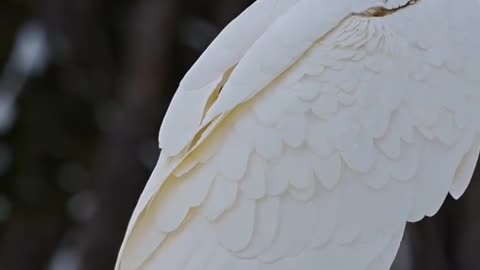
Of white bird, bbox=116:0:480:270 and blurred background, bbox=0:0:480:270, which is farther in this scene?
blurred background, bbox=0:0:480:270

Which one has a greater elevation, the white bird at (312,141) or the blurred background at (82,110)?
the white bird at (312,141)

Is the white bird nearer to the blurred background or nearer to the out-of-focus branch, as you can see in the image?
the blurred background

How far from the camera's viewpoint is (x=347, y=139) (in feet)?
10.9

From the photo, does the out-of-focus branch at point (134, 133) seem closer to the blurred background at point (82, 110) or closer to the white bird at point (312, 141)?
the blurred background at point (82, 110)

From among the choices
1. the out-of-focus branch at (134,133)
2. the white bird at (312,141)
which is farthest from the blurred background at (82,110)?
the white bird at (312,141)

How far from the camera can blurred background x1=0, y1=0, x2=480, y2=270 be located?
25.9ft

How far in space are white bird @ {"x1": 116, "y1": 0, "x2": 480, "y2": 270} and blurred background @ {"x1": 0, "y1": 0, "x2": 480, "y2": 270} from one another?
13.1 ft

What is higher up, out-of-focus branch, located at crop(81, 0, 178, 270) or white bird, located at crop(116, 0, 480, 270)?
white bird, located at crop(116, 0, 480, 270)

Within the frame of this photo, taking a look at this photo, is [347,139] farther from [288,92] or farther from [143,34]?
[143,34]

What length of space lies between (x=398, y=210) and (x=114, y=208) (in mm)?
4559

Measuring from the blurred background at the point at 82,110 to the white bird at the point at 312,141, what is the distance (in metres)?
4.00

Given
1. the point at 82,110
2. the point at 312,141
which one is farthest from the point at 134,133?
the point at 312,141

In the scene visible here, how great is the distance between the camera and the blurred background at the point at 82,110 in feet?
25.9

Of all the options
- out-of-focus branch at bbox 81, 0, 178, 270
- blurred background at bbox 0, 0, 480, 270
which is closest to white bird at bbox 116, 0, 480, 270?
blurred background at bbox 0, 0, 480, 270
